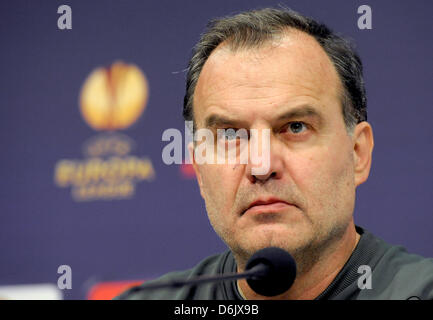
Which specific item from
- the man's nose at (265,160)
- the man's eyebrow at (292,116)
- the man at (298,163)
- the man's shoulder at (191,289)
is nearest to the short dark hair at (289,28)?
the man at (298,163)

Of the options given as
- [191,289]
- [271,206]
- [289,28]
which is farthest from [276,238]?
[289,28]

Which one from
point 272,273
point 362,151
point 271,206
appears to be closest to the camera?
point 272,273

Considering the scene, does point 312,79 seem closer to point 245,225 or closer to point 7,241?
point 245,225

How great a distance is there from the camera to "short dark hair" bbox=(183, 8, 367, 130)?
1.41 metres

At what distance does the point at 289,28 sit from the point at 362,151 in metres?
0.33

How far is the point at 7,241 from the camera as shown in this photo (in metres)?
2.15

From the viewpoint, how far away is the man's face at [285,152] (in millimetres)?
1244

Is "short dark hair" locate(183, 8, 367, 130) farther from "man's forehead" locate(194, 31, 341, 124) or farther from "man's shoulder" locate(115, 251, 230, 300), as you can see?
"man's shoulder" locate(115, 251, 230, 300)

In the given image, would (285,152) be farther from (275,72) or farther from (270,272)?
(270,272)

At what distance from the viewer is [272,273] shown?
1001mm

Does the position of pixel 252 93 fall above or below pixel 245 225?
above

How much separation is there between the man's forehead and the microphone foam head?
419 millimetres

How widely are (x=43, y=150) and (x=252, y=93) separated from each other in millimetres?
1075
